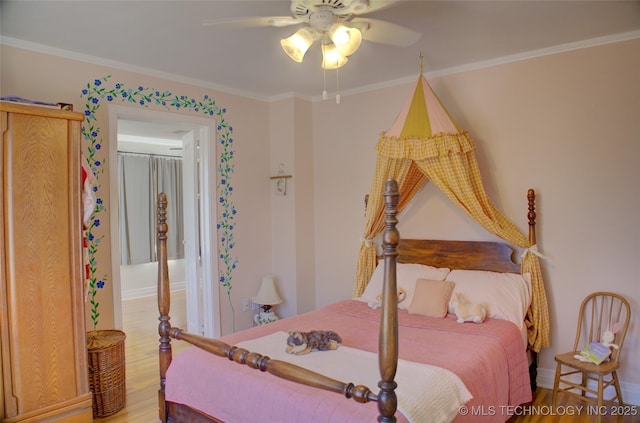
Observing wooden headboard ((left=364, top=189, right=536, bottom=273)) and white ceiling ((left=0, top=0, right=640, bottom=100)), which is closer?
white ceiling ((left=0, top=0, right=640, bottom=100))

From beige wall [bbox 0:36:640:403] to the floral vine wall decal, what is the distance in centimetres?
8

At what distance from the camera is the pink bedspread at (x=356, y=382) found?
186cm

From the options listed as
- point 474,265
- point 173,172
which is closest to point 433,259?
point 474,265

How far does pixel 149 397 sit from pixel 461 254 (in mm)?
2856

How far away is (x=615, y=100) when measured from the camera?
10.2 feet

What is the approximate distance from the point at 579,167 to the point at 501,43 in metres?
1.13

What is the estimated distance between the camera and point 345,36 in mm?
2254

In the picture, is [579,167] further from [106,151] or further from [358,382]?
[106,151]

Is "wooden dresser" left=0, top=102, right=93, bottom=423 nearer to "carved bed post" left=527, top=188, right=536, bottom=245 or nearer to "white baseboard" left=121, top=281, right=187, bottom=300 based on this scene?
"carved bed post" left=527, top=188, right=536, bottom=245

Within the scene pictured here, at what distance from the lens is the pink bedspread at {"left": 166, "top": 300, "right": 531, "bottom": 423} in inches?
73.2

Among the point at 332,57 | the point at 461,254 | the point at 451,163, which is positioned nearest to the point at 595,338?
the point at 461,254

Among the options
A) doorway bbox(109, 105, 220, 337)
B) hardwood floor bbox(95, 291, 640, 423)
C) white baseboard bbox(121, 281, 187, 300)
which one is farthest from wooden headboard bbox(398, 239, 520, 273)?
white baseboard bbox(121, 281, 187, 300)

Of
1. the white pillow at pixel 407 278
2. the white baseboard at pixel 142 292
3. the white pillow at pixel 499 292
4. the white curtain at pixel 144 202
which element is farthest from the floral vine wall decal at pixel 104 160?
the white baseboard at pixel 142 292

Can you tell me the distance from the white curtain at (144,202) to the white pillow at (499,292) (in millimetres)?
4997
